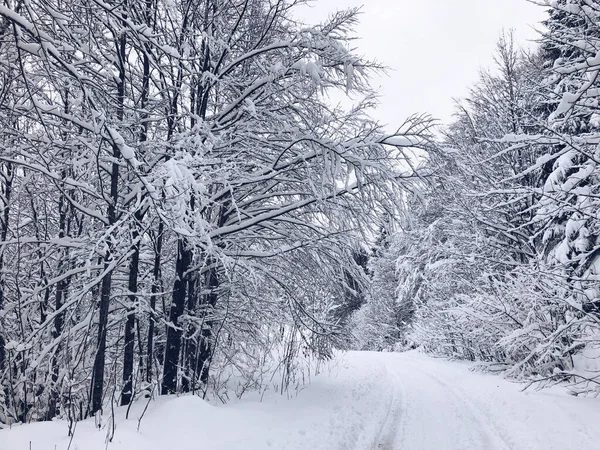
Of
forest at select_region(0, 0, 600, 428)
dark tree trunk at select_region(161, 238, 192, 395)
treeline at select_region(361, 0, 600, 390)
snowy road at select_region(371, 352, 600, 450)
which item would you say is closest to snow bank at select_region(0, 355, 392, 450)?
forest at select_region(0, 0, 600, 428)

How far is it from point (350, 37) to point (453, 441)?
6.85 metres

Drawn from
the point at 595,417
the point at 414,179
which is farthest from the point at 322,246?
the point at 595,417

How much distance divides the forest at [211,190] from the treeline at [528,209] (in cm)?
11

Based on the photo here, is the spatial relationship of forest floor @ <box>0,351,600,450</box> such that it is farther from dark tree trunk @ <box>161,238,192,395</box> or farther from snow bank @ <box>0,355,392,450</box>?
dark tree trunk @ <box>161,238,192,395</box>

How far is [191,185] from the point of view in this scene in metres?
4.57

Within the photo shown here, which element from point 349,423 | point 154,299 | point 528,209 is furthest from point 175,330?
point 528,209

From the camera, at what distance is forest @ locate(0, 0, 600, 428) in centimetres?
549

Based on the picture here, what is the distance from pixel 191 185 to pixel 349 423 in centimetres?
459

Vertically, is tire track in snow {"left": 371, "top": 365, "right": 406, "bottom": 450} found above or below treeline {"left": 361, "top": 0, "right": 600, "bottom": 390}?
below

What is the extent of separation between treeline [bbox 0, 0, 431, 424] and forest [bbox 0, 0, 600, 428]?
0.18 feet

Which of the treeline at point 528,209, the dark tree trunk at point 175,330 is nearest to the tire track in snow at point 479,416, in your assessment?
the treeline at point 528,209

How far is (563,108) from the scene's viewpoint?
6.23 metres

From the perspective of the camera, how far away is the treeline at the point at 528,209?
693cm

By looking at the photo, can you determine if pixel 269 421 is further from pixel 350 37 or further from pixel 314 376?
pixel 350 37
